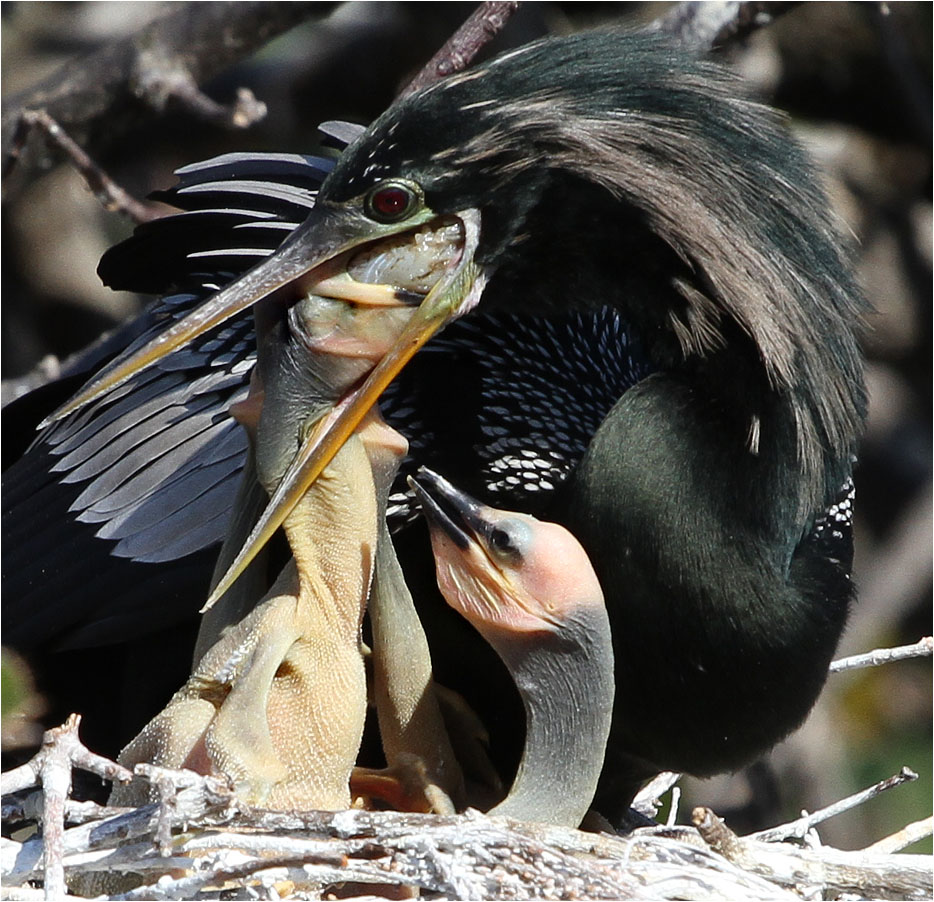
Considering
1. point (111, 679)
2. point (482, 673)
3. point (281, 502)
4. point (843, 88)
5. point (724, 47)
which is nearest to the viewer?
point (281, 502)

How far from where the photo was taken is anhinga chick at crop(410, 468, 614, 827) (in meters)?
2.50

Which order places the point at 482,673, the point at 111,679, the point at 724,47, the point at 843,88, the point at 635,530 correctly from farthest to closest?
the point at 843,88
the point at 724,47
the point at 111,679
the point at 482,673
the point at 635,530

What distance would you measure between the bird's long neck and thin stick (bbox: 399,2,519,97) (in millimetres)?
1149

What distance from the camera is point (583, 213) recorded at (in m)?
2.58

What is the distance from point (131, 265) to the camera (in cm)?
331

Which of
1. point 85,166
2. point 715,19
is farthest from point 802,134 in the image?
point 85,166

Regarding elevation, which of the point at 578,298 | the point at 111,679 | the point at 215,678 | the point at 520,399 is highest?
the point at 578,298

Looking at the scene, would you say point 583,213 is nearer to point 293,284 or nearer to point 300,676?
point 293,284

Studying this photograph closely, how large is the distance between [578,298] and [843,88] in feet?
12.1

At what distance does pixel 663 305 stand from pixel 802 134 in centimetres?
312

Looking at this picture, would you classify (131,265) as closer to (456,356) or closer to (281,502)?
(456,356)

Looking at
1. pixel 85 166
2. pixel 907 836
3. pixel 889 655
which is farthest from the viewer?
pixel 85 166

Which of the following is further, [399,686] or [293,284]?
[399,686]

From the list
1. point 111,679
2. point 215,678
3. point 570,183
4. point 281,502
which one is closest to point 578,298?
point 570,183
